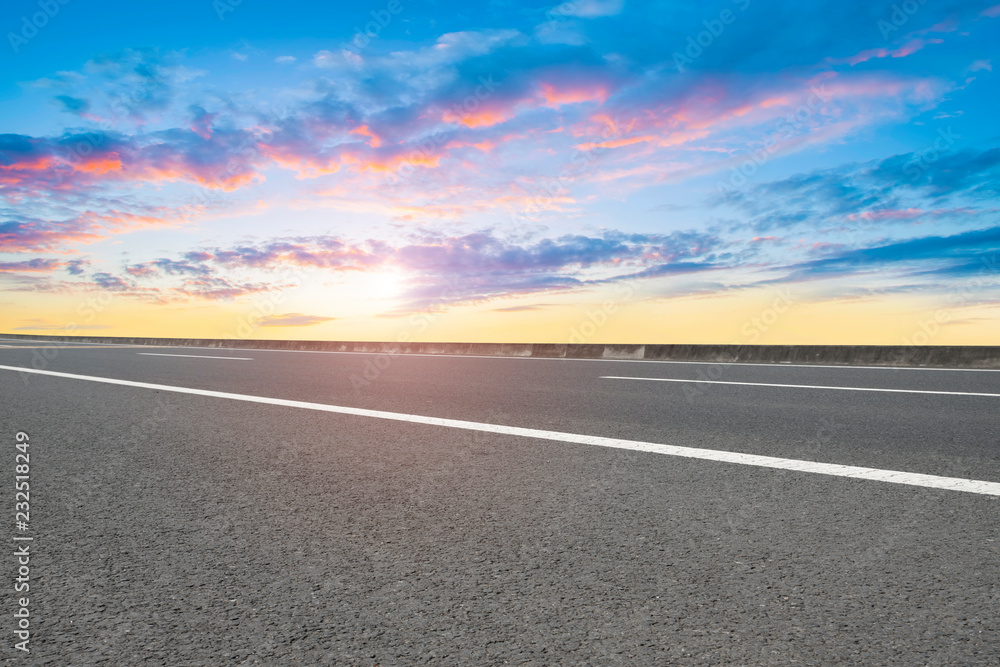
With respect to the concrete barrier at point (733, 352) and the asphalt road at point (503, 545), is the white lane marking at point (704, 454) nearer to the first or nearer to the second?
the asphalt road at point (503, 545)

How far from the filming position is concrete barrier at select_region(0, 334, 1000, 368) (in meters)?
14.3

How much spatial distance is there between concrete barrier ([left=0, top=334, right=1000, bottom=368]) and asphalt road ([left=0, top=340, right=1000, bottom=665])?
8.77 m

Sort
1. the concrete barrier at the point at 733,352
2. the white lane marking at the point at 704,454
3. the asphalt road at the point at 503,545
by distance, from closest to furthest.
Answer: the asphalt road at the point at 503,545
the white lane marking at the point at 704,454
the concrete barrier at the point at 733,352

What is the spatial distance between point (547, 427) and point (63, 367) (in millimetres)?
11848

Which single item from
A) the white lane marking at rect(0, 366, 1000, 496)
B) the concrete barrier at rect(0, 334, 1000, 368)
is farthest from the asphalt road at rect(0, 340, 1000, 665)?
the concrete barrier at rect(0, 334, 1000, 368)

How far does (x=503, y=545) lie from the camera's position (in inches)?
120

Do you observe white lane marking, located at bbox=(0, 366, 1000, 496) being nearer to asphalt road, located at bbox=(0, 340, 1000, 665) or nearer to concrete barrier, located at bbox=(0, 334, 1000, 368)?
asphalt road, located at bbox=(0, 340, 1000, 665)

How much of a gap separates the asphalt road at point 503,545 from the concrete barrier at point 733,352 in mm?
8767

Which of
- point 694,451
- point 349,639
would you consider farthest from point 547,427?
point 349,639

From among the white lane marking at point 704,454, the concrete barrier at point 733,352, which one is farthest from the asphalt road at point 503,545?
the concrete barrier at point 733,352

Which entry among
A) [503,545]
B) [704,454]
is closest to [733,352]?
[704,454]

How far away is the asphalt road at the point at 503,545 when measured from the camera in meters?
2.18

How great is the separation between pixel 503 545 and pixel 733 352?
14887 millimetres

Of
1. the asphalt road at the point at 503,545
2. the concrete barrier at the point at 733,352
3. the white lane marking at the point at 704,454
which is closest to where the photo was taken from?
the asphalt road at the point at 503,545
